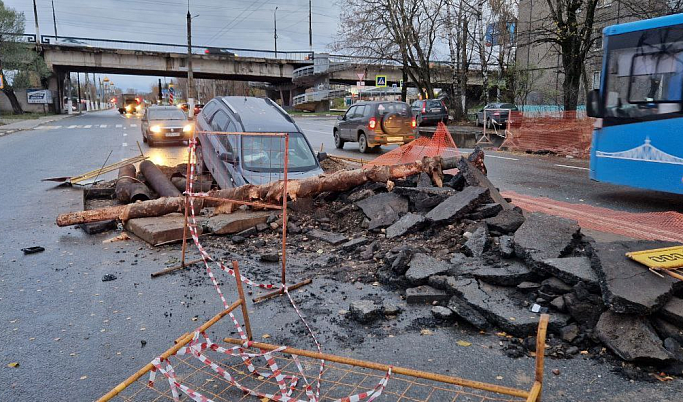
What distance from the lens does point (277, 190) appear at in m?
7.65

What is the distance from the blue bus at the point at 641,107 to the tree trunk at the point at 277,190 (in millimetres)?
3485

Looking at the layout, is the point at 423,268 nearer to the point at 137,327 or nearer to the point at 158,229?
the point at 137,327

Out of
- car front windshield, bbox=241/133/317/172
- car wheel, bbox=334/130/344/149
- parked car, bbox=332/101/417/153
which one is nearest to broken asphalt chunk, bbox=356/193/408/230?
car front windshield, bbox=241/133/317/172

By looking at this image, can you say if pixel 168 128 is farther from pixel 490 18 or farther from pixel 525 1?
pixel 525 1

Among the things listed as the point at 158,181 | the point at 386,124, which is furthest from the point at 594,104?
the point at 386,124

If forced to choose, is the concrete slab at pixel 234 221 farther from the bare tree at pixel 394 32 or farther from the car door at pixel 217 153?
the bare tree at pixel 394 32

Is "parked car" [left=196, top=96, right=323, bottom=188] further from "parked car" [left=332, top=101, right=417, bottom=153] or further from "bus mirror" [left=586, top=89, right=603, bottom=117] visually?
"parked car" [left=332, top=101, right=417, bottom=153]

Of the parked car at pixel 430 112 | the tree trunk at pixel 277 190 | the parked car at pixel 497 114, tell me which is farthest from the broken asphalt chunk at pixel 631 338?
the parked car at pixel 430 112

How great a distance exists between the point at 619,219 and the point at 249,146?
633 centimetres

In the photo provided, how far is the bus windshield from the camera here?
27.3 feet

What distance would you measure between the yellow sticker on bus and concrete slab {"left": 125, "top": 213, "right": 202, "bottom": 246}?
5.43 m

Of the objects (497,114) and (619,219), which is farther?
(497,114)

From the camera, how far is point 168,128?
2202 cm

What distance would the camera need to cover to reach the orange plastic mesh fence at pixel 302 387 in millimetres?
3295
